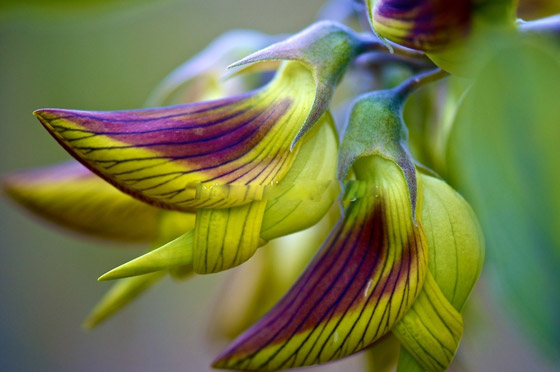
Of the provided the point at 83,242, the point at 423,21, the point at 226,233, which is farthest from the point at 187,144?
the point at 83,242

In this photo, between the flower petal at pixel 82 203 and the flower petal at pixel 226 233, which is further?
the flower petal at pixel 82 203

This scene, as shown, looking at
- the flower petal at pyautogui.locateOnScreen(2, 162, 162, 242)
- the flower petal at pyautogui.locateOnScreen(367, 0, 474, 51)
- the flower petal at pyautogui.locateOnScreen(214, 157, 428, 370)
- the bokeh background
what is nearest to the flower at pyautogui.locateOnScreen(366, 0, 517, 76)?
the flower petal at pyautogui.locateOnScreen(367, 0, 474, 51)

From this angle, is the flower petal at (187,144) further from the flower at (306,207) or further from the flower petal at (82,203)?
the flower petal at (82,203)

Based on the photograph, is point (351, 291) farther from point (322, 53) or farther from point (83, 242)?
point (83, 242)

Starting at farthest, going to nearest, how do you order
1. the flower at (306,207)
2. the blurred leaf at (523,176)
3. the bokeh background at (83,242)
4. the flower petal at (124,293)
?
the bokeh background at (83,242)
the flower petal at (124,293)
the flower at (306,207)
the blurred leaf at (523,176)

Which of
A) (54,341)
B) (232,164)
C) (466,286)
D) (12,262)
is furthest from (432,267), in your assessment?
(12,262)

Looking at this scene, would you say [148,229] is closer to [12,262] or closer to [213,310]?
[213,310]

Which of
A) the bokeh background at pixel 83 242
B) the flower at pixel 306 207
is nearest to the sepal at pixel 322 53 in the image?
the flower at pixel 306 207
